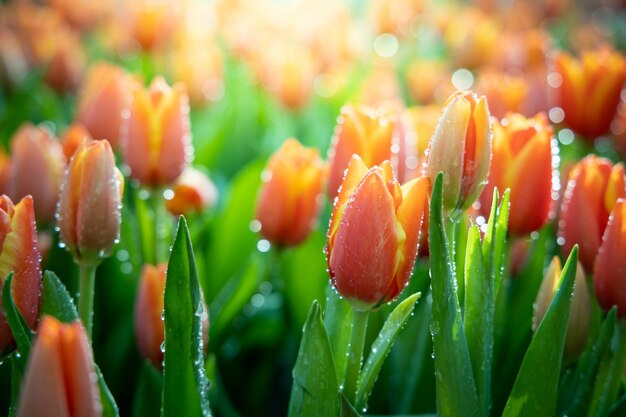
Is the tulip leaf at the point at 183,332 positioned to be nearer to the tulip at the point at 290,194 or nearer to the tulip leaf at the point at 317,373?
the tulip leaf at the point at 317,373

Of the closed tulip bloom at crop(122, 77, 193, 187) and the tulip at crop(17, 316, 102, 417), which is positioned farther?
the closed tulip bloom at crop(122, 77, 193, 187)

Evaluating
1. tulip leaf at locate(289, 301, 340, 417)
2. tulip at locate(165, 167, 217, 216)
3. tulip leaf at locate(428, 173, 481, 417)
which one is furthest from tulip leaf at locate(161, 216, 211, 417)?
tulip at locate(165, 167, 217, 216)

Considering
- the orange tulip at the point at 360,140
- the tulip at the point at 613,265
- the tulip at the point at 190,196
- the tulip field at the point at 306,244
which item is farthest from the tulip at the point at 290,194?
the tulip at the point at 613,265

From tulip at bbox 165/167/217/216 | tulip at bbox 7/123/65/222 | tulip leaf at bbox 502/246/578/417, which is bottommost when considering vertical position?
tulip leaf at bbox 502/246/578/417

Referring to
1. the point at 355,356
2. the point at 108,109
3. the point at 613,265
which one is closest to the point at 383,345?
the point at 355,356

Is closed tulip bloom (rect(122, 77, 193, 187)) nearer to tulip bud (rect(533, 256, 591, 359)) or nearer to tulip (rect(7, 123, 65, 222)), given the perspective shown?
tulip (rect(7, 123, 65, 222))

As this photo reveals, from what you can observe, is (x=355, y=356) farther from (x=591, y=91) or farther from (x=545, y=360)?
(x=591, y=91)
